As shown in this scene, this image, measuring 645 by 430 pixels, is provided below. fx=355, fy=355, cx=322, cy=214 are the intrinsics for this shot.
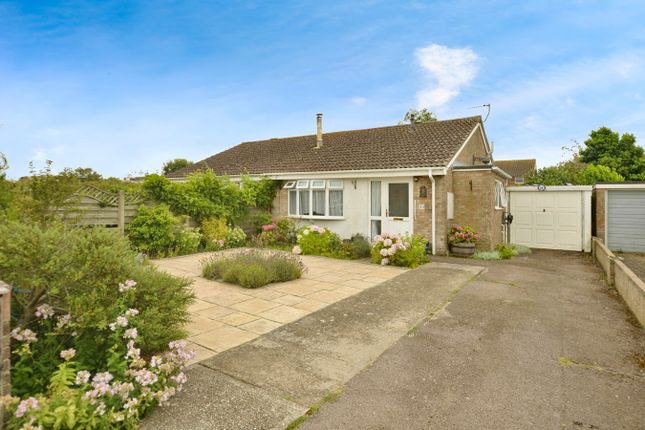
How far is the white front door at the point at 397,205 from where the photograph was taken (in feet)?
37.5

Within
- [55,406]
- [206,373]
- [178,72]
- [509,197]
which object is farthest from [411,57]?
[55,406]

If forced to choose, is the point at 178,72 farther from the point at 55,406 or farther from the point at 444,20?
the point at 55,406

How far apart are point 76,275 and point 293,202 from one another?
11.3 metres

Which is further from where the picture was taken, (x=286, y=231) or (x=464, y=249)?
(x=286, y=231)

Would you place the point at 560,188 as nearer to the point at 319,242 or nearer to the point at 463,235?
the point at 463,235

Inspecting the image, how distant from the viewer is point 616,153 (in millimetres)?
24688

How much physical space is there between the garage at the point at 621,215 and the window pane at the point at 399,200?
7.34 meters

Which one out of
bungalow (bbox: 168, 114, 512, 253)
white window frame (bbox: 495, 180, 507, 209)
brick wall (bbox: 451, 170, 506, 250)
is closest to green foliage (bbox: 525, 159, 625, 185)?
bungalow (bbox: 168, 114, 512, 253)

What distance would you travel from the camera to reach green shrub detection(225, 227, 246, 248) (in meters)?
12.4

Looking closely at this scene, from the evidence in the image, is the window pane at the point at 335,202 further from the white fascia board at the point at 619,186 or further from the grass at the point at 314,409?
the grass at the point at 314,409

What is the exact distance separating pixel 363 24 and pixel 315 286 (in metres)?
8.63

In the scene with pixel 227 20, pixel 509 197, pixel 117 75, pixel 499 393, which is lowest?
pixel 499 393

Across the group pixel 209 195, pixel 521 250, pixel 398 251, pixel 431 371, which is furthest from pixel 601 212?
pixel 209 195

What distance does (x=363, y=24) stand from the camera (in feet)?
36.8
